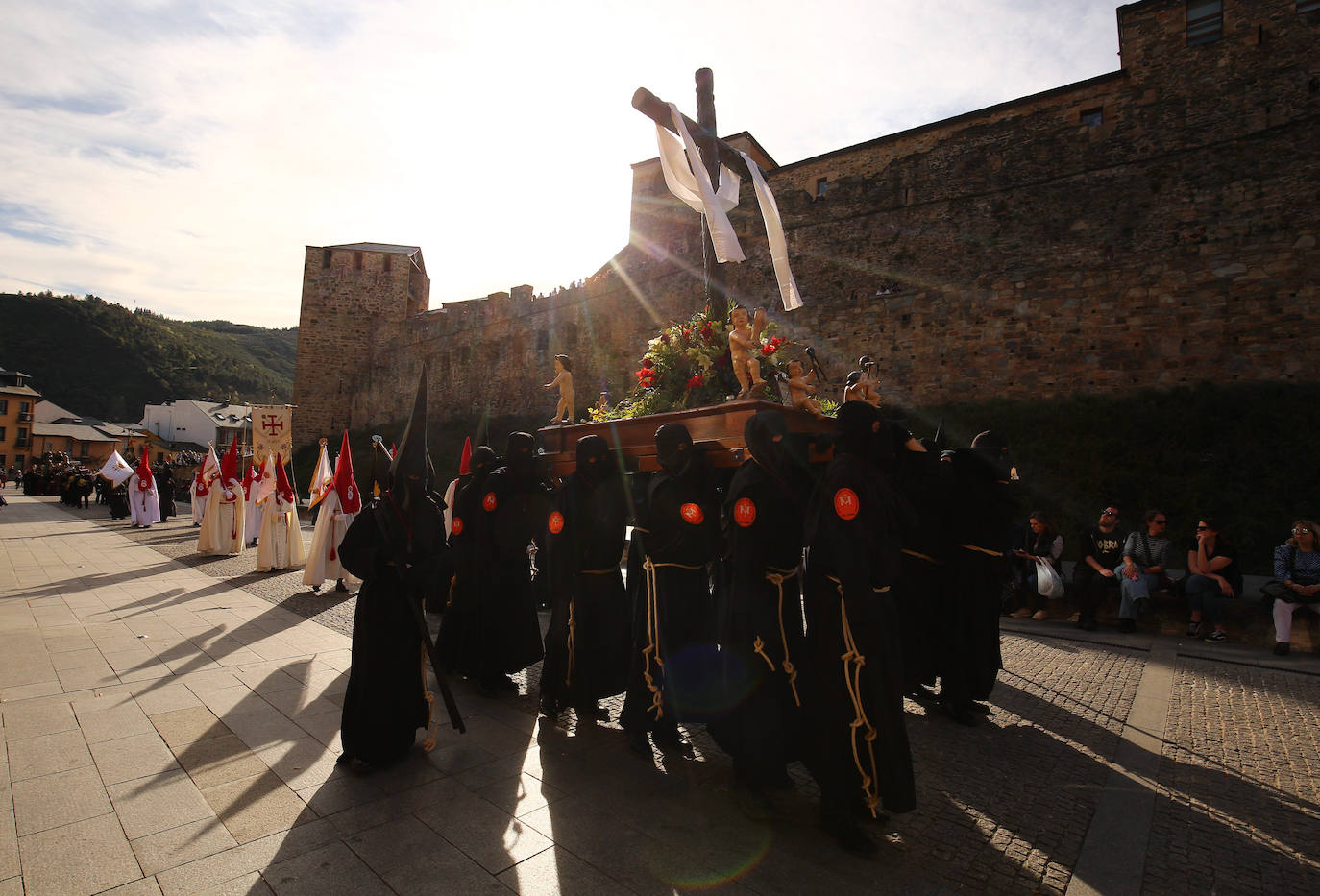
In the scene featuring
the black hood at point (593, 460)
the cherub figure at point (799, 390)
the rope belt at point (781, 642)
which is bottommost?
the rope belt at point (781, 642)

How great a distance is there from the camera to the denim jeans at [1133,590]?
25.3 ft

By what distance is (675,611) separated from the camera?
3.99 metres

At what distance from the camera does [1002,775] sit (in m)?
3.80

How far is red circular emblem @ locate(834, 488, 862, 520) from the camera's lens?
3035 mm

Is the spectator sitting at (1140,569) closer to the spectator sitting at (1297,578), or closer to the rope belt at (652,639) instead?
the spectator sitting at (1297,578)

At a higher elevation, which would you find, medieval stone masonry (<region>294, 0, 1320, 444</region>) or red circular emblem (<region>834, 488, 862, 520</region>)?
medieval stone masonry (<region>294, 0, 1320, 444</region>)

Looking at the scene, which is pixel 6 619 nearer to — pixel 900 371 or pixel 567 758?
pixel 567 758

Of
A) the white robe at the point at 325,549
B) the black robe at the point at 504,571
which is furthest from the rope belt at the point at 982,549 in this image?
the white robe at the point at 325,549

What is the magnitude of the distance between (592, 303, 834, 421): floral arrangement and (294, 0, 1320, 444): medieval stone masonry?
13.5 meters

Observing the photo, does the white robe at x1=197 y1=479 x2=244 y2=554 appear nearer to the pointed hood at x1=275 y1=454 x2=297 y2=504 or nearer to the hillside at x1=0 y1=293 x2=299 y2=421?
the pointed hood at x1=275 y1=454 x2=297 y2=504

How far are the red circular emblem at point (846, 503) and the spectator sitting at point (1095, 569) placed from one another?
22.6 ft

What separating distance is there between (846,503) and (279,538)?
Result: 467 inches

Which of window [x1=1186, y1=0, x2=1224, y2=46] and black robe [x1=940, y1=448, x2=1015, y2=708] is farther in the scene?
window [x1=1186, y1=0, x2=1224, y2=46]

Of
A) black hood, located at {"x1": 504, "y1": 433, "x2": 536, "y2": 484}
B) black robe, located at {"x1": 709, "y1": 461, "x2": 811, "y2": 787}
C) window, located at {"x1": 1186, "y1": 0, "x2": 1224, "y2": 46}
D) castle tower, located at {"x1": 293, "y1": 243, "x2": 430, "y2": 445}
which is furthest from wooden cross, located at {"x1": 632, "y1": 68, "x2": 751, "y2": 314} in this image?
castle tower, located at {"x1": 293, "y1": 243, "x2": 430, "y2": 445}
